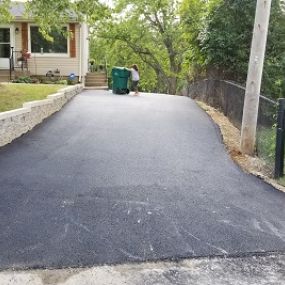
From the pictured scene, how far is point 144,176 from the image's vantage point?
683 centimetres

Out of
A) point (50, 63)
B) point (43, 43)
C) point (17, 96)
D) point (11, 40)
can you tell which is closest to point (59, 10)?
point (17, 96)

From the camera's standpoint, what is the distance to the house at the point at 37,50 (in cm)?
2206

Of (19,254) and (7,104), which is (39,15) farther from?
(19,254)

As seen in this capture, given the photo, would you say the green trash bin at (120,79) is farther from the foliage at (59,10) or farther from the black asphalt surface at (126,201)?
the black asphalt surface at (126,201)

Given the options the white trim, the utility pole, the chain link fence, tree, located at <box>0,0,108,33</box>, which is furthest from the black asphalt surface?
the white trim

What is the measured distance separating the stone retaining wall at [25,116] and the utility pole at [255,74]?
493cm

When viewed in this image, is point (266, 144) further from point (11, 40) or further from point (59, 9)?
point (11, 40)

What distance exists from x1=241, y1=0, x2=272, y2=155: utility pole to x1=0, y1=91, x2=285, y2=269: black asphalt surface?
0.59 meters

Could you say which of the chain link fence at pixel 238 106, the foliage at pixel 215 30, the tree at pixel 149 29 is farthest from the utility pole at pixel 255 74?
the tree at pixel 149 29

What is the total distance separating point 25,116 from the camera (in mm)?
10008

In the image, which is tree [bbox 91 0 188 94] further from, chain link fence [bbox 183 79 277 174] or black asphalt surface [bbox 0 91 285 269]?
black asphalt surface [bbox 0 91 285 269]

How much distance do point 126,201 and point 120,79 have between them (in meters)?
14.2

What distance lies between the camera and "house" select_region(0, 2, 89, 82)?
2206cm

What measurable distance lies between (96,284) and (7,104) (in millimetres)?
7975
